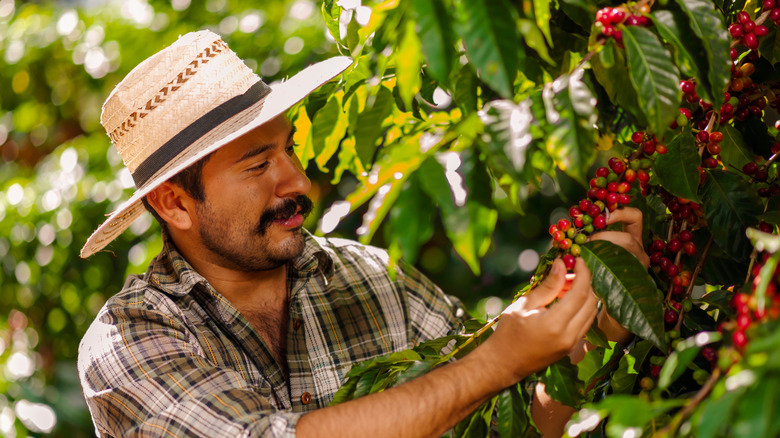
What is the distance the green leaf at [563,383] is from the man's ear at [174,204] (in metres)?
0.96

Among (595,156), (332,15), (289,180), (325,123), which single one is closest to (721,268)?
(595,156)

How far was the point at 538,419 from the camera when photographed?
1332 mm

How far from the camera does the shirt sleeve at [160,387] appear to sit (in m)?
1.18

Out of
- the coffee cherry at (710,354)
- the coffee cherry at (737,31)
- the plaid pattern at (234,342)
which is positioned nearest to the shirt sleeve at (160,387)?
the plaid pattern at (234,342)

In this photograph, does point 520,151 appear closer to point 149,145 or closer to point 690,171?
point 690,171

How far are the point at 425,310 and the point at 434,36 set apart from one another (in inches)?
46.7

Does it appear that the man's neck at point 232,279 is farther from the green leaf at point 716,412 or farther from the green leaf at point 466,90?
the green leaf at point 716,412

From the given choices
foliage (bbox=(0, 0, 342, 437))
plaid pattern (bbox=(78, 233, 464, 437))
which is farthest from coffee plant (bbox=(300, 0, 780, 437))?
foliage (bbox=(0, 0, 342, 437))

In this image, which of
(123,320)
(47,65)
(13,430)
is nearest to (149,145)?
(123,320)

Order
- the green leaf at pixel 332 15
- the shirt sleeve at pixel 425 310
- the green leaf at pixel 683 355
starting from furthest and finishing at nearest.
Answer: the shirt sleeve at pixel 425 310 < the green leaf at pixel 332 15 < the green leaf at pixel 683 355

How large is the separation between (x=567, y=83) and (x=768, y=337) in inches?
12.2

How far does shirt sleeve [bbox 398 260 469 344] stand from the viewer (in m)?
1.77

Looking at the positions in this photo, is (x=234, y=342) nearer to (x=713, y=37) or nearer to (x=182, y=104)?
(x=182, y=104)

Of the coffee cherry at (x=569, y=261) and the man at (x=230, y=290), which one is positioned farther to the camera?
the man at (x=230, y=290)
